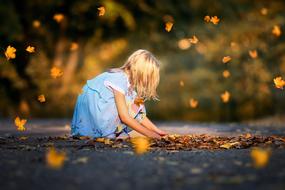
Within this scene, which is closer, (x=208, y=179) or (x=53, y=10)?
(x=208, y=179)

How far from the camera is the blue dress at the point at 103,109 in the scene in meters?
7.14

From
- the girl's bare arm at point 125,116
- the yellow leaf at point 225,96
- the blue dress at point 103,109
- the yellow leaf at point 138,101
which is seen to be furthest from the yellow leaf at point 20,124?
the yellow leaf at point 225,96

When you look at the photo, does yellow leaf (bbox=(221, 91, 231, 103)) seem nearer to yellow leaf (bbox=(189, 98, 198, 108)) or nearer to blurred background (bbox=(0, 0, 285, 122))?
A: blurred background (bbox=(0, 0, 285, 122))

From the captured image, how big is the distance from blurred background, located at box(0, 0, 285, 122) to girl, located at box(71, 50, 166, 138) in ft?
26.5

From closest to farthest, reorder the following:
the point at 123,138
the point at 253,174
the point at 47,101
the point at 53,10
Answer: the point at 253,174, the point at 123,138, the point at 53,10, the point at 47,101

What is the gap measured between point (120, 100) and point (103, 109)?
1.24 feet

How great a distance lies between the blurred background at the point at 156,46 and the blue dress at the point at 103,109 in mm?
8003

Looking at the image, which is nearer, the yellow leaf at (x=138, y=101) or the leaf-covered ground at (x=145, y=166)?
the leaf-covered ground at (x=145, y=166)

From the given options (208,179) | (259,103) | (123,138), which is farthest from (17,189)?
(259,103)

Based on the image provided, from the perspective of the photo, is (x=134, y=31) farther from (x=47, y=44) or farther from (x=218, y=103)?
(x=218, y=103)

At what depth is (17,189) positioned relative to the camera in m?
3.92

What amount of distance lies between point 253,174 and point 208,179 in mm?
374

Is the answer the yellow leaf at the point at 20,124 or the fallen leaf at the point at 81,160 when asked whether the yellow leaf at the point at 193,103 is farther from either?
the fallen leaf at the point at 81,160

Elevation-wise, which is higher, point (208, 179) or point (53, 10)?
point (53, 10)
